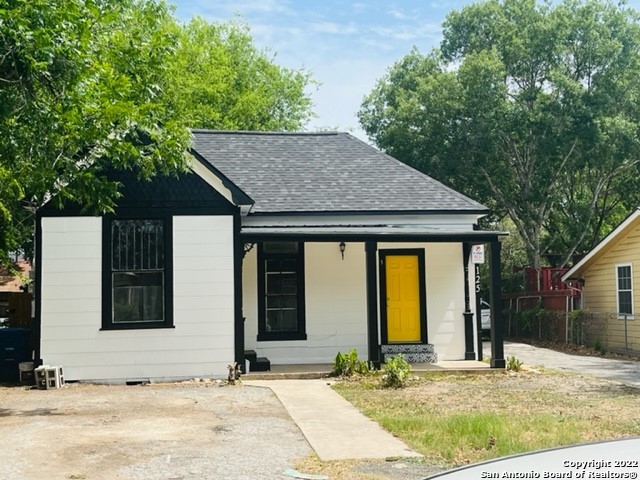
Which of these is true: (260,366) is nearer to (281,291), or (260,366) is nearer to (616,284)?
(281,291)

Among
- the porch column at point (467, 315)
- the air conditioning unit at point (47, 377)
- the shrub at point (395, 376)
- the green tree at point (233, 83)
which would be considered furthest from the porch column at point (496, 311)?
the green tree at point (233, 83)

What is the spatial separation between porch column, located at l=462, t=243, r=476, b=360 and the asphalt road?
70.9 inches

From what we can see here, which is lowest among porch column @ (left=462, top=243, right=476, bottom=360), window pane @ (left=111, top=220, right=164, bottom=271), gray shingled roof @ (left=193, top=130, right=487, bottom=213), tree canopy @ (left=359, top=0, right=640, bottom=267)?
porch column @ (left=462, top=243, right=476, bottom=360)

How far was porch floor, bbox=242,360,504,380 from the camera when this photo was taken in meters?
14.0

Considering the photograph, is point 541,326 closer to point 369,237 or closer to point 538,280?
point 538,280

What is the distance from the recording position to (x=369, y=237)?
1441 cm

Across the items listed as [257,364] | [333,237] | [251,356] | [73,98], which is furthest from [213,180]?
[73,98]

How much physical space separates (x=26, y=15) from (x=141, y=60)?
2.41m

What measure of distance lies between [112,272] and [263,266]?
3371 millimetres

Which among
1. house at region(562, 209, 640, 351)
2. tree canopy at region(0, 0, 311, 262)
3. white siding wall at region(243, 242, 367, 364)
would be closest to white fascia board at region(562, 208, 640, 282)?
house at region(562, 209, 640, 351)

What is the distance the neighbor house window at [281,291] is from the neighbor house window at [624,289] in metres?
9.61

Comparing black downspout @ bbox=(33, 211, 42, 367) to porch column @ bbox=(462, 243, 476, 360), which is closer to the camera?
black downspout @ bbox=(33, 211, 42, 367)

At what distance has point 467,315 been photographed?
16250 millimetres

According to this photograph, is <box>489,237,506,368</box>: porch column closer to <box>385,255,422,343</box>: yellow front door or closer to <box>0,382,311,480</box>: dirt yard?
<box>385,255,422,343</box>: yellow front door
